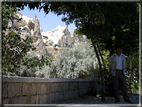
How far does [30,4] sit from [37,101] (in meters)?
2.38

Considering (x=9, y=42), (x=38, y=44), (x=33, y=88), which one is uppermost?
(x=38, y=44)

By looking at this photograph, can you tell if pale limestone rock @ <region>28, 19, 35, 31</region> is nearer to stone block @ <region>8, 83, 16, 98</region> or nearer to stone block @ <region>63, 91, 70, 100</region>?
stone block @ <region>63, 91, 70, 100</region>

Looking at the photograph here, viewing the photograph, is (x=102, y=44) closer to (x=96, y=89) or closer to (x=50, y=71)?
(x=96, y=89)

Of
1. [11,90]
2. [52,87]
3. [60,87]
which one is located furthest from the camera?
[60,87]

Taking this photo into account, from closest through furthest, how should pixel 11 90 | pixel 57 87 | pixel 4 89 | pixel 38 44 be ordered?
1. pixel 4 89
2. pixel 11 90
3. pixel 57 87
4. pixel 38 44

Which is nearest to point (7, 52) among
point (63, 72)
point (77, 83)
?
point (77, 83)

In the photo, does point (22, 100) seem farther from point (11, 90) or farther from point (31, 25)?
point (31, 25)

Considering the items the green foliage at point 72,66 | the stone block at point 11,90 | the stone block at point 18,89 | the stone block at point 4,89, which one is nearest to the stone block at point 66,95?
the stone block at point 18,89

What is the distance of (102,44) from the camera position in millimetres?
12758

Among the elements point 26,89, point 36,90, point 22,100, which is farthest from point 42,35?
point 22,100

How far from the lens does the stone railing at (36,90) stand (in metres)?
3.91

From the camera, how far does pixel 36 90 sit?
5.00m

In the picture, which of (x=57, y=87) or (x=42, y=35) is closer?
(x=57, y=87)

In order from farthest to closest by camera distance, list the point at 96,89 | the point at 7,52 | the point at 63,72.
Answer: the point at 63,72, the point at 96,89, the point at 7,52
